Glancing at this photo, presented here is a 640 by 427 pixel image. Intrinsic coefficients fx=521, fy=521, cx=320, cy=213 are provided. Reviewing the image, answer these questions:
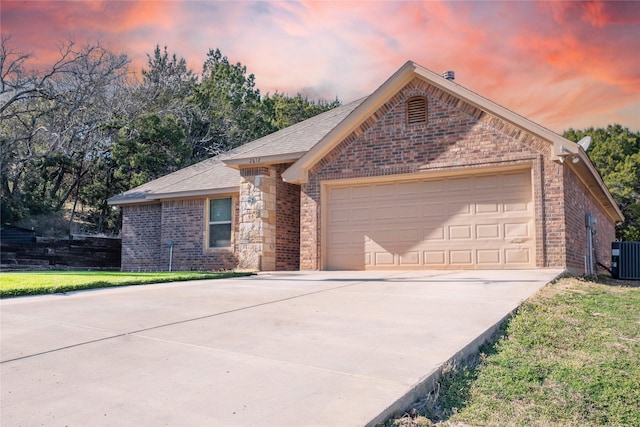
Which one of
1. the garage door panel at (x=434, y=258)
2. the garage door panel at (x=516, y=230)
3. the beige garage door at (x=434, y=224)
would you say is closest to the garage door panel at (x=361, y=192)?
the beige garage door at (x=434, y=224)

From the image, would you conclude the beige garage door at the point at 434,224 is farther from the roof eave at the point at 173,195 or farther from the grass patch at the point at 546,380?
the grass patch at the point at 546,380

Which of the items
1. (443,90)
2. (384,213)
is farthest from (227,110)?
(443,90)

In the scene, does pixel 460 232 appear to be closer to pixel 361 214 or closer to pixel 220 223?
pixel 361 214

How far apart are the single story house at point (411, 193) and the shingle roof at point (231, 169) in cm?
10

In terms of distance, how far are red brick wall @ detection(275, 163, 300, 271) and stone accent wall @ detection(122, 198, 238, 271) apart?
1.64m

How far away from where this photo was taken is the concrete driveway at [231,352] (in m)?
3.56

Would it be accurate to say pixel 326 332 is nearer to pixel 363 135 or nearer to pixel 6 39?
pixel 363 135

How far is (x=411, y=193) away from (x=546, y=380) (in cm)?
914

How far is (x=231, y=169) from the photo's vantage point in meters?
18.3

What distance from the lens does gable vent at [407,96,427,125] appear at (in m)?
12.9

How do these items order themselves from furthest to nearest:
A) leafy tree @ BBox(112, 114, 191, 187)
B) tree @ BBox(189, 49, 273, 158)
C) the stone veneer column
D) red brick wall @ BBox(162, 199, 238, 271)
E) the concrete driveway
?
tree @ BBox(189, 49, 273, 158) → leafy tree @ BBox(112, 114, 191, 187) → red brick wall @ BBox(162, 199, 238, 271) → the stone veneer column → the concrete driveway

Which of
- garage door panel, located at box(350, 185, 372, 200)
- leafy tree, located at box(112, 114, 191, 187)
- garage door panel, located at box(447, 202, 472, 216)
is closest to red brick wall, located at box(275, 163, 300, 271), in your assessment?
garage door panel, located at box(350, 185, 372, 200)

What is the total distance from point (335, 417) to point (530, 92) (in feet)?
68.7

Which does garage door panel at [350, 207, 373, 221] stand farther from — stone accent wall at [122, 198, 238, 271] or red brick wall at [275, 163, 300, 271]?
stone accent wall at [122, 198, 238, 271]
